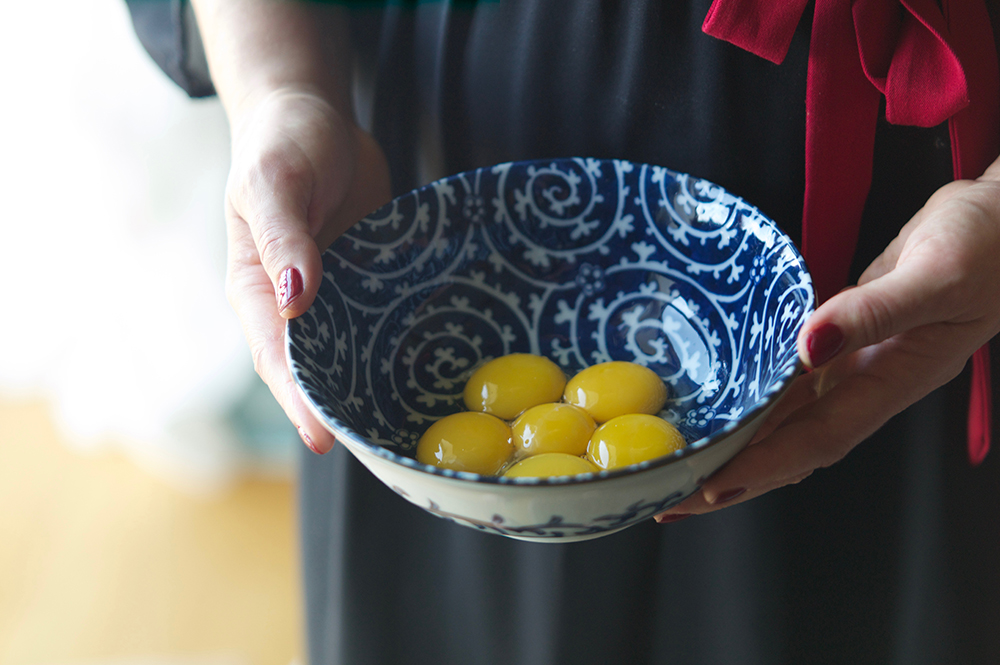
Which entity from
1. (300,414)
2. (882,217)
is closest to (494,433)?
(300,414)

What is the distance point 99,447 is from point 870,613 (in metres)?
1.95

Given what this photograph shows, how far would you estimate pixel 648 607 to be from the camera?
3.44 ft

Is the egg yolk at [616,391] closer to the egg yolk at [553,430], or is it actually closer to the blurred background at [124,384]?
the egg yolk at [553,430]

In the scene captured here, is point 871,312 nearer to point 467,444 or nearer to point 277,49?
point 467,444

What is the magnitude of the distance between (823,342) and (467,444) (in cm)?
37

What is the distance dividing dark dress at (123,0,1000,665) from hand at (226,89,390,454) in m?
0.07

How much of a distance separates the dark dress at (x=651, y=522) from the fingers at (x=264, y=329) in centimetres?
23

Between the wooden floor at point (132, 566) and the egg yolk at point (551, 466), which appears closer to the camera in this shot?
the egg yolk at point (551, 466)

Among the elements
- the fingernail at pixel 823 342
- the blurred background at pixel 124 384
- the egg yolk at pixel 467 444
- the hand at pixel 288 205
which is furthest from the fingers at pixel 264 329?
the blurred background at pixel 124 384

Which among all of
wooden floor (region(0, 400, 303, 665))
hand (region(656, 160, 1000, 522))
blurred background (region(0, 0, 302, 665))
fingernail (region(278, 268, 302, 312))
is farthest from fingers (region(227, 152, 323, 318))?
wooden floor (region(0, 400, 303, 665))

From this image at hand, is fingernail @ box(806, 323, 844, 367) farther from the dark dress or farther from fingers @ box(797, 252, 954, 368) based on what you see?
the dark dress

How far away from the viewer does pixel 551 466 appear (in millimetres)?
785

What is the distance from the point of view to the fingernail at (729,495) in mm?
697

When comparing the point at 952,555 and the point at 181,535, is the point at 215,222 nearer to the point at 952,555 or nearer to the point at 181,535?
the point at 181,535
